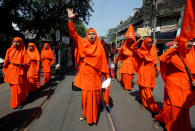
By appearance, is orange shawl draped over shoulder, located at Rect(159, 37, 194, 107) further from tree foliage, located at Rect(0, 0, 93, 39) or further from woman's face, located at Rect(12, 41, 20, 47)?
tree foliage, located at Rect(0, 0, 93, 39)

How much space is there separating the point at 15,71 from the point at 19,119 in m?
1.41

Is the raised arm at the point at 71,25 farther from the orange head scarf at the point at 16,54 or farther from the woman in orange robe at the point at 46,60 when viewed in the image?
the woman in orange robe at the point at 46,60

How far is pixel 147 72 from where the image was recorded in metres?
3.59

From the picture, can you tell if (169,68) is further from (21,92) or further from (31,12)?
(31,12)

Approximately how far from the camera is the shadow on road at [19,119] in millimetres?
2849

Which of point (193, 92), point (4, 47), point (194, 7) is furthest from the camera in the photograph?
point (4, 47)

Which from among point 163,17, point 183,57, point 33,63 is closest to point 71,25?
point 183,57

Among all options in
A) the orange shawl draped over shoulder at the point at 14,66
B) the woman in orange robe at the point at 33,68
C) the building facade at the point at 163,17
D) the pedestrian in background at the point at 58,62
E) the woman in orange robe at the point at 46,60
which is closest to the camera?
the orange shawl draped over shoulder at the point at 14,66

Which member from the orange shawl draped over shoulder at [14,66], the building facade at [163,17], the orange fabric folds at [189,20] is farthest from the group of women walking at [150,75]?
the building facade at [163,17]

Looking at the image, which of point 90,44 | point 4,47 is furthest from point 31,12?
point 90,44

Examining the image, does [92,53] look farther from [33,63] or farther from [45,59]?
[45,59]

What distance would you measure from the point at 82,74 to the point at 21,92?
2.36m

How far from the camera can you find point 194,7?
5.05 feet

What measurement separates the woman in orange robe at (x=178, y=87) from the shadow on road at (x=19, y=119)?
3183mm
